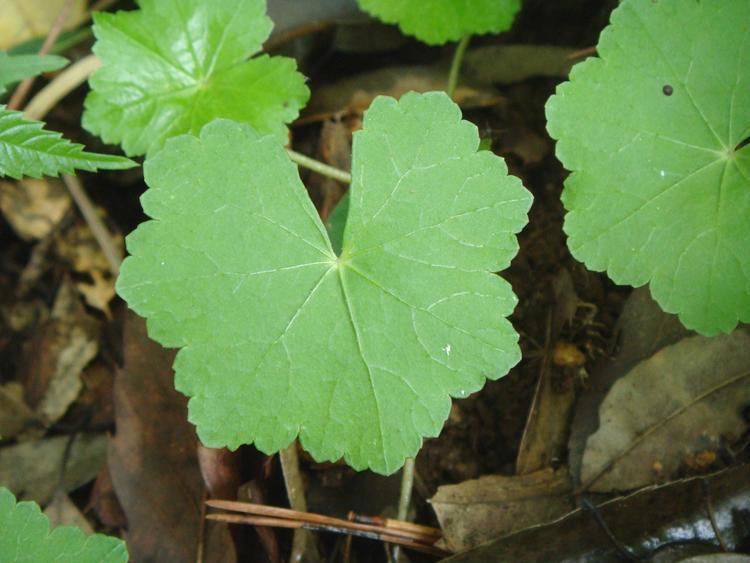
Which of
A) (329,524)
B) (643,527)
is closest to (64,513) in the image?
(329,524)

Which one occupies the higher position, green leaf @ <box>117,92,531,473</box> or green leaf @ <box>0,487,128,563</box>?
green leaf @ <box>117,92,531,473</box>

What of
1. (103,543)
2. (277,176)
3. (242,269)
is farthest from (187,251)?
(103,543)

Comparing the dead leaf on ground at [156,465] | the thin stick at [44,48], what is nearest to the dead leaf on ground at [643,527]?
the dead leaf on ground at [156,465]

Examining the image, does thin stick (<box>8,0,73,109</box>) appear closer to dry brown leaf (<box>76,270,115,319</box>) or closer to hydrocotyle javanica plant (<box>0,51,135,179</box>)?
dry brown leaf (<box>76,270,115,319</box>)

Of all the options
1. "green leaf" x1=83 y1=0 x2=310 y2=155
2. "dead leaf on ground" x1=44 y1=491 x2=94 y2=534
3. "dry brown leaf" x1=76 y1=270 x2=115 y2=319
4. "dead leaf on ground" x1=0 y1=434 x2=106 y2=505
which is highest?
"green leaf" x1=83 y1=0 x2=310 y2=155

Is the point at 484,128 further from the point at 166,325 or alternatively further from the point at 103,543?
the point at 103,543

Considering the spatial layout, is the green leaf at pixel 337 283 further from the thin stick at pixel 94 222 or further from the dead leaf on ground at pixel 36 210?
the dead leaf on ground at pixel 36 210

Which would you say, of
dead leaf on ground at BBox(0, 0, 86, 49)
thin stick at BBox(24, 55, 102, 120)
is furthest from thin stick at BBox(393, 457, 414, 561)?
dead leaf on ground at BBox(0, 0, 86, 49)
